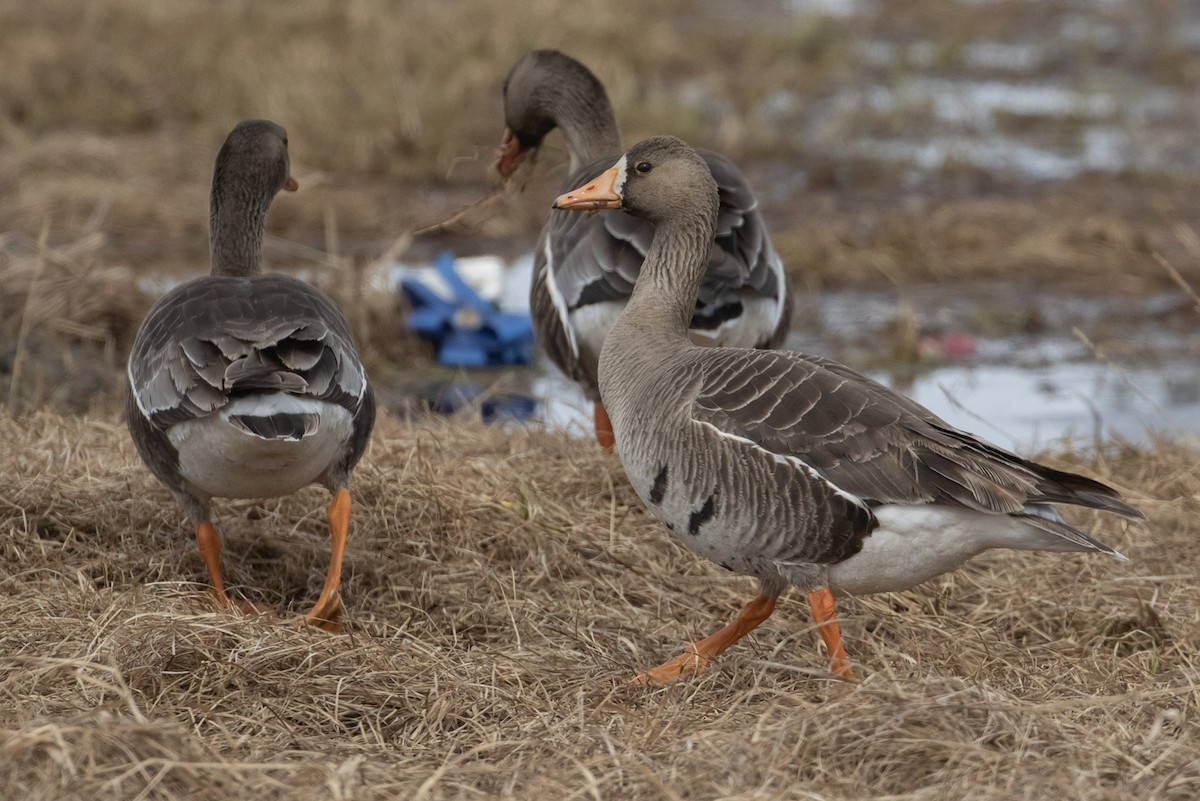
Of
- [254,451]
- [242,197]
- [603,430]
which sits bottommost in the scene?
[603,430]

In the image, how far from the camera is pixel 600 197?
5.09m

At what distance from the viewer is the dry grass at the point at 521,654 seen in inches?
143

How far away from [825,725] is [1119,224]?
819cm

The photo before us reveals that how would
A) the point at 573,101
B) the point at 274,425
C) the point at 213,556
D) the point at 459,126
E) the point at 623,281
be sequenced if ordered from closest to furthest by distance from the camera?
the point at 274,425, the point at 213,556, the point at 623,281, the point at 573,101, the point at 459,126

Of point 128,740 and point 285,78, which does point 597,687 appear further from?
point 285,78

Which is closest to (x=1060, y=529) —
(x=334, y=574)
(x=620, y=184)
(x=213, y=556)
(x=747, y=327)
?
(x=620, y=184)

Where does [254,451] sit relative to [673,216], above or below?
below

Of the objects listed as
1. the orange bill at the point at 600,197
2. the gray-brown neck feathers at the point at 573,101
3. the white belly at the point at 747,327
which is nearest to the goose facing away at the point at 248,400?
the orange bill at the point at 600,197

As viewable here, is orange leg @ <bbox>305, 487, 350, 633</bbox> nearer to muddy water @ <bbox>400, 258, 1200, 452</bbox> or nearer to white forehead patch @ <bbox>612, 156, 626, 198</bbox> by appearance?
white forehead patch @ <bbox>612, 156, 626, 198</bbox>

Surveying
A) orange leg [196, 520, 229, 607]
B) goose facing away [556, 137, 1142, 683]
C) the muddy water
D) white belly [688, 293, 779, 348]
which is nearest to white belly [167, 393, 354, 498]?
orange leg [196, 520, 229, 607]

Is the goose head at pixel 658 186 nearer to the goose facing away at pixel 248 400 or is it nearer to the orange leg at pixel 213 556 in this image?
the goose facing away at pixel 248 400

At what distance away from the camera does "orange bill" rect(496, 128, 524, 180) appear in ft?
25.6

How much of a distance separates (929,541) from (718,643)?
2.52 ft

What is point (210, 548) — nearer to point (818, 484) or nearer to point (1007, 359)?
point (818, 484)
